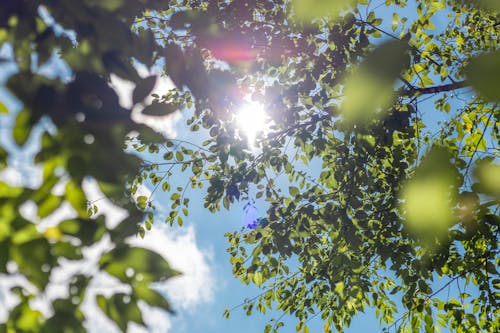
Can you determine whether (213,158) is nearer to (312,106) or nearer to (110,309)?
(312,106)

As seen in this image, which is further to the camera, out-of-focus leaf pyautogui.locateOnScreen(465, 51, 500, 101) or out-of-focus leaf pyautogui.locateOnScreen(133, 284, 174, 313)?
out-of-focus leaf pyautogui.locateOnScreen(133, 284, 174, 313)

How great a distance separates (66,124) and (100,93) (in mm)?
213

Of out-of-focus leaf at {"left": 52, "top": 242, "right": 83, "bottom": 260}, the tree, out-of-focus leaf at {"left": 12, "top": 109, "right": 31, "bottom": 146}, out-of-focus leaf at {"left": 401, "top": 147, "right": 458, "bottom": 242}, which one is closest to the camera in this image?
out-of-focus leaf at {"left": 401, "top": 147, "right": 458, "bottom": 242}

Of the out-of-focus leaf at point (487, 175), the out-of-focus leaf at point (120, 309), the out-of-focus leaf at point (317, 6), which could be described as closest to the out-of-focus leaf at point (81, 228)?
the out-of-focus leaf at point (120, 309)

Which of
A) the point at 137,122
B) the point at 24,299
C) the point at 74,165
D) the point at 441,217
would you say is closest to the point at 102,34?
the point at 137,122

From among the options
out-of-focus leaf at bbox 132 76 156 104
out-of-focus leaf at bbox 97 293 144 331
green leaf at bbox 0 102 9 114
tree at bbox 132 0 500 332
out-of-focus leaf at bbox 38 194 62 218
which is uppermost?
tree at bbox 132 0 500 332

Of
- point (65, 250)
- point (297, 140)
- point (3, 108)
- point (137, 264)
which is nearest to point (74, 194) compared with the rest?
point (65, 250)

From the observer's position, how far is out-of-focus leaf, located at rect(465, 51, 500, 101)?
1.53ft

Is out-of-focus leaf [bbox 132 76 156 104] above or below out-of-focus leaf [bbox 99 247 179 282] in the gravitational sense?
above

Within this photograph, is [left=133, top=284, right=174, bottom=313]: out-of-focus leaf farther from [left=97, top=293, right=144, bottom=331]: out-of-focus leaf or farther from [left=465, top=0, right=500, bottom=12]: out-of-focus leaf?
[left=465, top=0, right=500, bottom=12]: out-of-focus leaf

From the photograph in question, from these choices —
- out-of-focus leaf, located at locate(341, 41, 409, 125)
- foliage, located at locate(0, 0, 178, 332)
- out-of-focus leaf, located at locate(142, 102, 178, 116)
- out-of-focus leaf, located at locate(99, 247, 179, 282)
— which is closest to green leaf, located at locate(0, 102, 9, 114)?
foliage, located at locate(0, 0, 178, 332)

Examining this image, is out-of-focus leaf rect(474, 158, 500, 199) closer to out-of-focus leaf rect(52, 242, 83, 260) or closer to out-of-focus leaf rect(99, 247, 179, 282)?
out-of-focus leaf rect(99, 247, 179, 282)

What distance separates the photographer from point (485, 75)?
0.47 m

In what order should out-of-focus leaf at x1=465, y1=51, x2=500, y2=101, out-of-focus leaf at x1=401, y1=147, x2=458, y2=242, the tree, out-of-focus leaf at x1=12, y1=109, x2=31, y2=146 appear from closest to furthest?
out-of-focus leaf at x1=465, y1=51, x2=500, y2=101
out-of-focus leaf at x1=401, y1=147, x2=458, y2=242
out-of-focus leaf at x1=12, y1=109, x2=31, y2=146
the tree
